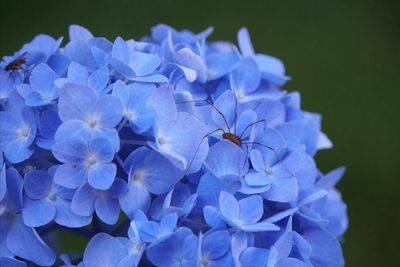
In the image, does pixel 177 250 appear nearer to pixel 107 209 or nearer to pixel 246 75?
pixel 107 209

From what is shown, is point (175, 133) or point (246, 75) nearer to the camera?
point (175, 133)

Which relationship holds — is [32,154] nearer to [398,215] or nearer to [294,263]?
[294,263]

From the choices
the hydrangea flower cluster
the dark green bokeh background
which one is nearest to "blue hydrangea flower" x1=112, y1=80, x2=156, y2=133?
the hydrangea flower cluster

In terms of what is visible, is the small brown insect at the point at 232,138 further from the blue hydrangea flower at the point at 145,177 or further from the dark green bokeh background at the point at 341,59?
the dark green bokeh background at the point at 341,59

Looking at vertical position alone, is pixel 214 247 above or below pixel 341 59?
above

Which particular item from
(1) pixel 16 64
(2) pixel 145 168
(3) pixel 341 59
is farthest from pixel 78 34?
(3) pixel 341 59

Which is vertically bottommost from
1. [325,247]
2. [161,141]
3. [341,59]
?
[341,59]

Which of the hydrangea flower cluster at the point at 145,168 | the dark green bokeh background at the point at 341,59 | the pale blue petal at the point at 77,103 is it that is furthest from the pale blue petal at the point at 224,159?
the dark green bokeh background at the point at 341,59
